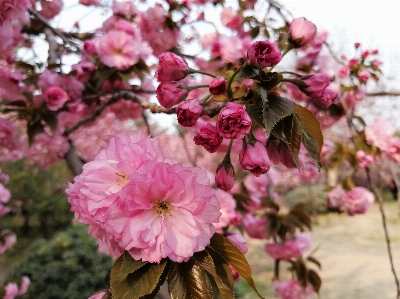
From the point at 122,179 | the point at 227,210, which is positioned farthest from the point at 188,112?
the point at 227,210

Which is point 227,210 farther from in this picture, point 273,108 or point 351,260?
point 351,260

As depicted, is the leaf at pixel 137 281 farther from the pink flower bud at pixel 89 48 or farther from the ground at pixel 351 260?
the ground at pixel 351 260

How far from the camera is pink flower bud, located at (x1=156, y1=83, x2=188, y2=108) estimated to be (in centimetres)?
61

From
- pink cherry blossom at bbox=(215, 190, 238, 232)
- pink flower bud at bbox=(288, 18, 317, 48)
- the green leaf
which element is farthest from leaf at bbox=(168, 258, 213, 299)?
the green leaf

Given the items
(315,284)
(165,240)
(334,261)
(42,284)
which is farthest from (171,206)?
(334,261)

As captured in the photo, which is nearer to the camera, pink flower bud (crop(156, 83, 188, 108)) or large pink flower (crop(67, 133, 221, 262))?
large pink flower (crop(67, 133, 221, 262))

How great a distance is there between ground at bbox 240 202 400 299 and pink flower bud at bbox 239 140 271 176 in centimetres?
415

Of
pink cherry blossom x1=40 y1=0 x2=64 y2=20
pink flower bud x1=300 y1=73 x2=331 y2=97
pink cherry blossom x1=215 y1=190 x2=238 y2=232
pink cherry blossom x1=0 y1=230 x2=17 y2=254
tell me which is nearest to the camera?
pink flower bud x1=300 y1=73 x2=331 y2=97

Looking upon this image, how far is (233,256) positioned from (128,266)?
0.58 feet

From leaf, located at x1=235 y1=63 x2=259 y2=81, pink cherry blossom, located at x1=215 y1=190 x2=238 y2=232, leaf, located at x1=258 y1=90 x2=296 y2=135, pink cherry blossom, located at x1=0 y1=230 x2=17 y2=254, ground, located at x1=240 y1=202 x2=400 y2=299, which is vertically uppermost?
leaf, located at x1=235 y1=63 x2=259 y2=81

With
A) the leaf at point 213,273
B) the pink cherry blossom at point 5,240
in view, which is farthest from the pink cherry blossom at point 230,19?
the pink cherry blossom at point 5,240

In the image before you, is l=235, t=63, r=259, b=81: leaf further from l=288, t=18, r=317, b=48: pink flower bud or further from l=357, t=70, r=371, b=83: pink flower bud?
l=357, t=70, r=371, b=83: pink flower bud

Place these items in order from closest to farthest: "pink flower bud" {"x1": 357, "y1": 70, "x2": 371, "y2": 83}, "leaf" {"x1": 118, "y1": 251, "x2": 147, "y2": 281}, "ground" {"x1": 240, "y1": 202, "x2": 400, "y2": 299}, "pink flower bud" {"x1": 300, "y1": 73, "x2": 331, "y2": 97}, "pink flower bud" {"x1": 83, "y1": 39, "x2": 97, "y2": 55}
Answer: "leaf" {"x1": 118, "y1": 251, "x2": 147, "y2": 281} → "pink flower bud" {"x1": 300, "y1": 73, "x2": 331, "y2": 97} → "pink flower bud" {"x1": 83, "y1": 39, "x2": 97, "y2": 55} → "pink flower bud" {"x1": 357, "y1": 70, "x2": 371, "y2": 83} → "ground" {"x1": 240, "y1": 202, "x2": 400, "y2": 299}

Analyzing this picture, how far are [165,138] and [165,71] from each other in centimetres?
1052
